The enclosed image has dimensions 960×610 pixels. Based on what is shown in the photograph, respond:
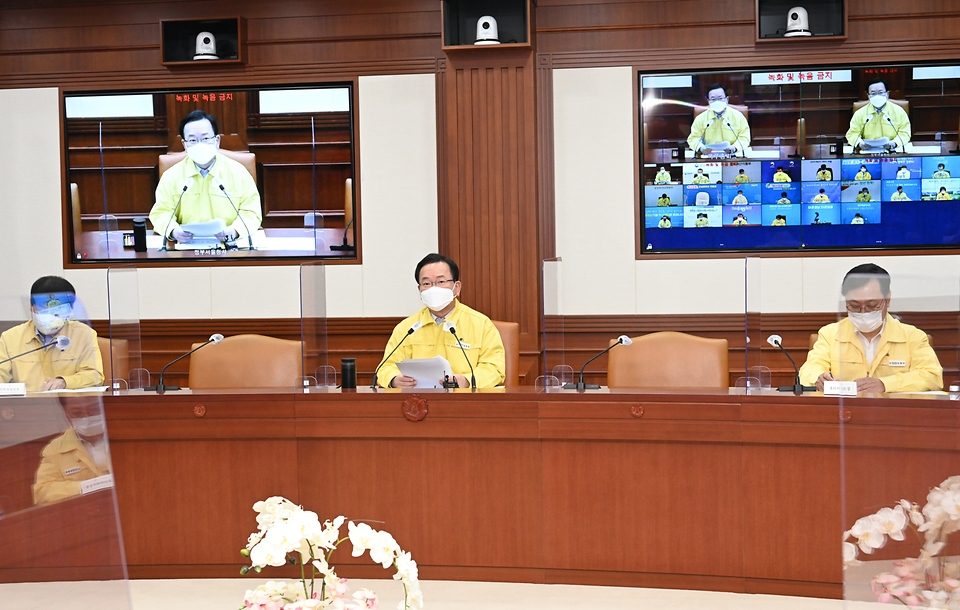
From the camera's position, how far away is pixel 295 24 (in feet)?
16.9

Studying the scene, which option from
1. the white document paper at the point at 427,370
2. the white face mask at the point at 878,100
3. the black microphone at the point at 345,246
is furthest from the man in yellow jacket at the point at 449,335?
the white face mask at the point at 878,100

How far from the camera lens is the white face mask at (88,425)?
165 centimetres

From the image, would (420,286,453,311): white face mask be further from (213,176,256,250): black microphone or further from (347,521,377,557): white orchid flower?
(347,521,377,557): white orchid flower

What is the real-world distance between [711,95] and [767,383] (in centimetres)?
219

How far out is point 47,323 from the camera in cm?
193

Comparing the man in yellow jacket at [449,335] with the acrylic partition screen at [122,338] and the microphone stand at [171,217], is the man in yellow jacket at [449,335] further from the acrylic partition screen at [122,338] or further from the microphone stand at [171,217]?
the microphone stand at [171,217]

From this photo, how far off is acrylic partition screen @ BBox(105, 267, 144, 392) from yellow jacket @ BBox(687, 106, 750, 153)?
2.93 m

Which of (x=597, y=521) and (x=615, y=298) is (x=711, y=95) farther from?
(x=597, y=521)

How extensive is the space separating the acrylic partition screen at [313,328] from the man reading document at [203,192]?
5.91ft

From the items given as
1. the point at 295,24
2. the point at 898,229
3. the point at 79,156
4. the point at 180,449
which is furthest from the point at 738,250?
the point at 79,156

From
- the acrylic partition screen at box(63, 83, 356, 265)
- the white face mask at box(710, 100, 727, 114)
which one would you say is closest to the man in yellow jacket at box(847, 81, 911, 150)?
the white face mask at box(710, 100, 727, 114)

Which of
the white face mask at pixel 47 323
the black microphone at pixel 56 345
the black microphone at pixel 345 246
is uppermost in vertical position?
the black microphone at pixel 345 246

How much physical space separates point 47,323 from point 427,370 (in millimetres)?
1718

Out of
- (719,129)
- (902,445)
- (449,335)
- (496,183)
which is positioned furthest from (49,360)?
(719,129)
